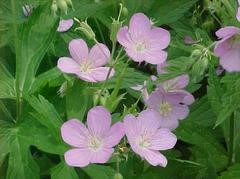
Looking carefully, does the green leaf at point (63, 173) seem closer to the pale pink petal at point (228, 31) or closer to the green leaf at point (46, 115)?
the green leaf at point (46, 115)

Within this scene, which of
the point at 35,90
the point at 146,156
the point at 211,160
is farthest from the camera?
the point at 211,160

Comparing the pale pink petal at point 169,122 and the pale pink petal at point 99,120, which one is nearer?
the pale pink petal at point 99,120

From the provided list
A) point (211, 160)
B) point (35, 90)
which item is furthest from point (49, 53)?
point (211, 160)

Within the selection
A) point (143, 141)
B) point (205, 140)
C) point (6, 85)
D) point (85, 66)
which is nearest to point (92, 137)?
point (143, 141)

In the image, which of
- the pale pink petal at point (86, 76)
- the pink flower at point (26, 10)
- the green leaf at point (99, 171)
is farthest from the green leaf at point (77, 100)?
the pink flower at point (26, 10)

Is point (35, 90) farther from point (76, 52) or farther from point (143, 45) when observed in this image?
point (143, 45)

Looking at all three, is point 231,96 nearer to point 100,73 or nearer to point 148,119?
point 148,119
